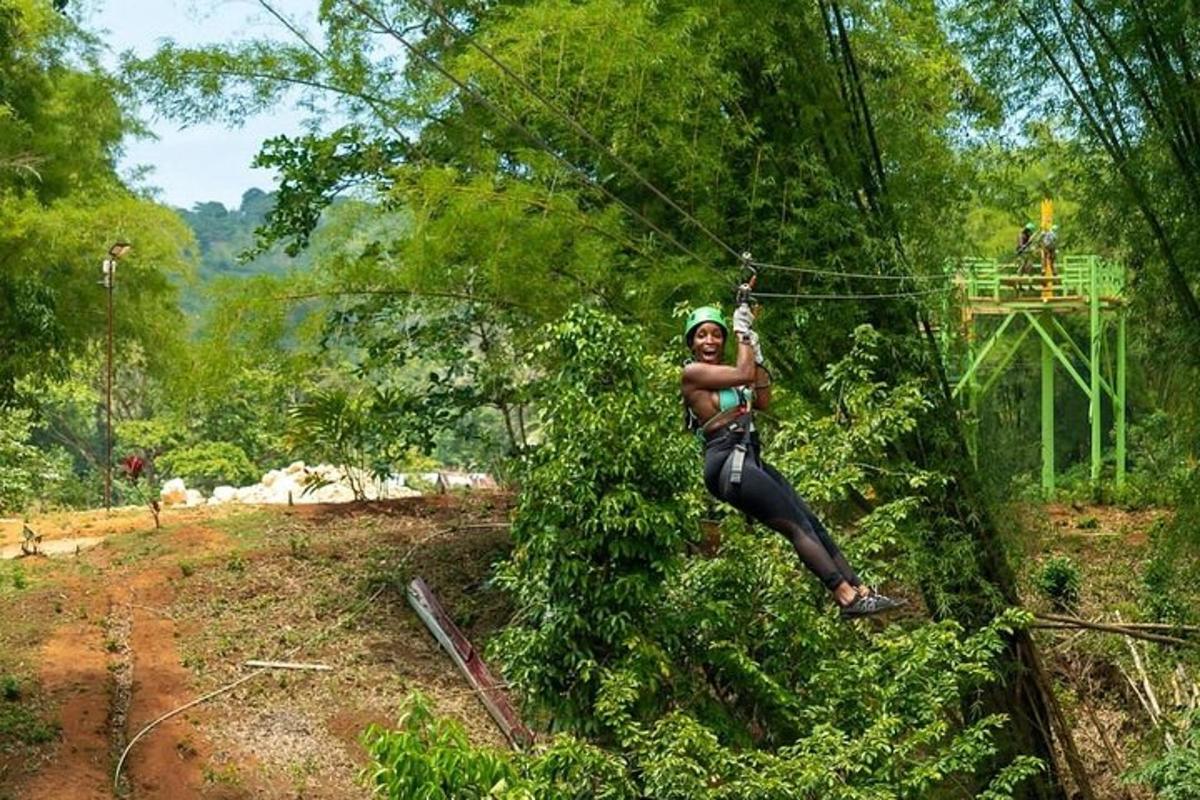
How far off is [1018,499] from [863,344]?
2825mm

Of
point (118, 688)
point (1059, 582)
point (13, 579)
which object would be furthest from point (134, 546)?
point (1059, 582)

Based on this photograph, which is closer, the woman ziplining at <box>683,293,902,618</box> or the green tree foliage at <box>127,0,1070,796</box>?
the woman ziplining at <box>683,293,902,618</box>

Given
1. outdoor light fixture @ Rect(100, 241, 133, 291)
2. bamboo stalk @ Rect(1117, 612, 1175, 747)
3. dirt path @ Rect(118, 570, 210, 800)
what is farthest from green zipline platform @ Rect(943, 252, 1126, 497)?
outdoor light fixture @ Rect(100, 241, 133, 291)

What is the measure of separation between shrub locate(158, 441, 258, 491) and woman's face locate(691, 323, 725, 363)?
16514 mm

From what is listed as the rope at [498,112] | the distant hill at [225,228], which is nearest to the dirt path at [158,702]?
the rope at [498,112]

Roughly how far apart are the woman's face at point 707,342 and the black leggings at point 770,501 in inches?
9.8

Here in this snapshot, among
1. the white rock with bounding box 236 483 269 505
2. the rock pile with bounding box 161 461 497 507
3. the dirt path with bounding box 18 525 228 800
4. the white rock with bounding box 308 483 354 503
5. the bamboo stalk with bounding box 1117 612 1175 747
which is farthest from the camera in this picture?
the white rock with bounding box 236 483 269 505

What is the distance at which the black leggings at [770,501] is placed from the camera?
4.87 m

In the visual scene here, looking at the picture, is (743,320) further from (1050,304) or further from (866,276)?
(1050,304)

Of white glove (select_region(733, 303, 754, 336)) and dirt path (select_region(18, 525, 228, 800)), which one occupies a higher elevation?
white glove (select_region(733, 303, 754, 336))

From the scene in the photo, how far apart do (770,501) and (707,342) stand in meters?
0.54

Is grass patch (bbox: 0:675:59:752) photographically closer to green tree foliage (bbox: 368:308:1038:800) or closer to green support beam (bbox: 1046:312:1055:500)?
green tree foliage (bbox: 368:308:1038:800)

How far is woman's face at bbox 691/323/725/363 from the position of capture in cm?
488

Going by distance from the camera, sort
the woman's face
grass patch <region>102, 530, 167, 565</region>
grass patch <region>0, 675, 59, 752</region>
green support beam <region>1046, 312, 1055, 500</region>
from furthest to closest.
→ green support beam <region>1046, 312, 1055, 500</region>, grass patch <region>102, 530, 167, 565</region>, grass patch <region>0, 675, 59, 752</region>, the woman's face
